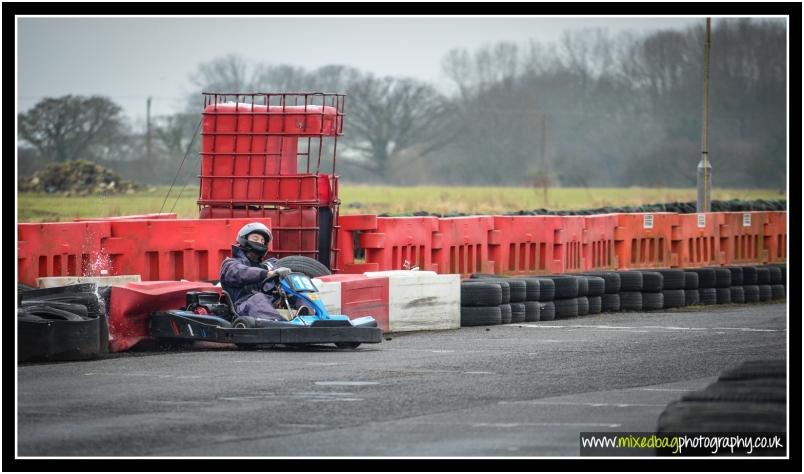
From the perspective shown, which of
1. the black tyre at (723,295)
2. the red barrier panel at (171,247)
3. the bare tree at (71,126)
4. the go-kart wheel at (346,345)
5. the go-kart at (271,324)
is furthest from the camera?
the bare tree at (71,126)

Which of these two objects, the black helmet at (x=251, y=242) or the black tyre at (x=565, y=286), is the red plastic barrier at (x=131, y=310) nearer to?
the black helmet at (x=251, y=242)

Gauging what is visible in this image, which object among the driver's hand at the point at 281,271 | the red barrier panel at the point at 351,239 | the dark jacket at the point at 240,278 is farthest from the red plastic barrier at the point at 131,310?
the red barrier panel at the point at 351,239

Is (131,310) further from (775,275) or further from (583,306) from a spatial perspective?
(775,275)

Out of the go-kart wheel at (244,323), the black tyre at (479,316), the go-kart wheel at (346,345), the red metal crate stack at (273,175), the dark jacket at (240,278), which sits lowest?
the go-kart wheel at (346,345)

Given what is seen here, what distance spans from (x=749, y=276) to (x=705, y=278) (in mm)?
1077

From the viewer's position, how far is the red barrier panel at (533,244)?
20281 millimetres

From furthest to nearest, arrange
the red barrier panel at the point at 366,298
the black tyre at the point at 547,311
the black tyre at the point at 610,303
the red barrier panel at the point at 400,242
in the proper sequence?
the red barrier panel at the point at 400,242
the black tyre at the point at 610,303
the black tyre at the point at 547,311
the red barrier panel at the point at 366,298

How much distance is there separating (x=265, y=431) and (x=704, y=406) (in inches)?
99.8

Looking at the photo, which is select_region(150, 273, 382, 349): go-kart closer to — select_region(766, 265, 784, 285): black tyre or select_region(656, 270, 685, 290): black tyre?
select_region(656, 270, 685, 290): black tyre

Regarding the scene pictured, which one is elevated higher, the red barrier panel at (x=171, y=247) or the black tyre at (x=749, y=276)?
the red barrier panel at (x=171, y=247)

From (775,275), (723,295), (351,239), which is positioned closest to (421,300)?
(351,239)

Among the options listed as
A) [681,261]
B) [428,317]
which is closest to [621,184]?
[681,261]

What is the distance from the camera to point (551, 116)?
89188mm

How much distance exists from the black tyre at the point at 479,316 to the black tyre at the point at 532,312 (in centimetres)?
61
